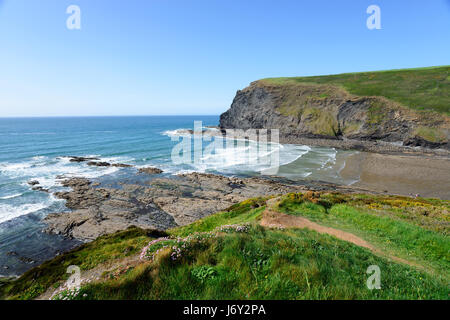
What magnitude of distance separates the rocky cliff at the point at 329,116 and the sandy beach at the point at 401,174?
58.2 feet

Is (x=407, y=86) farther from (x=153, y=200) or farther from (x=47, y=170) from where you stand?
(x=47, y=170)

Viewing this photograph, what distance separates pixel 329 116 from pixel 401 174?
46.5 m

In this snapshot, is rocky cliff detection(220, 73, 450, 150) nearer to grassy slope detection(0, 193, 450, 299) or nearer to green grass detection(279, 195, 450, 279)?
green grass detection(279, 195, 450, 279)

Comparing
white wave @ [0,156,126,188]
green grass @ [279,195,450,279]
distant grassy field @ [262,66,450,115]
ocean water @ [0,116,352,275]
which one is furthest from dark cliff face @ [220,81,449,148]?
white wave @ [0,156,126,188]

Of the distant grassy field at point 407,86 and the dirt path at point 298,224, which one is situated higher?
the distant grassy field at point 407,86

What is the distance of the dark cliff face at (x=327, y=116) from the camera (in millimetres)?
60594

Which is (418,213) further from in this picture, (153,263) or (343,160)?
(343,160)

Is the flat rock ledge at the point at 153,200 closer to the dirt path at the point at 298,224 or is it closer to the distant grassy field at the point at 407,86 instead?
the dirt path at the point at 298,224

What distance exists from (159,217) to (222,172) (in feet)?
60.2

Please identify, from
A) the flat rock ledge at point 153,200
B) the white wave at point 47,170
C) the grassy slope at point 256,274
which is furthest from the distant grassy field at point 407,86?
the white wave at point 47,170

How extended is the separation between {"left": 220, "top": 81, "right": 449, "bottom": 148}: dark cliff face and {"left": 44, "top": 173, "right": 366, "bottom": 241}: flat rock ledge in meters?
47.5

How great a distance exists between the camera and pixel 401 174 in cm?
3712

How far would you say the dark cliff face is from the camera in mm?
60594

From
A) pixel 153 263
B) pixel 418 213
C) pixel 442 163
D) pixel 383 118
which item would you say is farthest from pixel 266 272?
pixel 383 118
